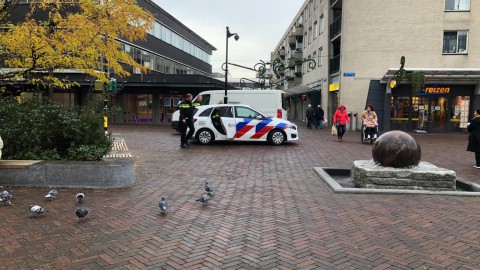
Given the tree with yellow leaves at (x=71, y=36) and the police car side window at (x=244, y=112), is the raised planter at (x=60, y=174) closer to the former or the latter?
the tree with yellow leaves at (x=71, y=36)

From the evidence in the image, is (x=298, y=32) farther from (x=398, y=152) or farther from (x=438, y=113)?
(x=398, y=152)

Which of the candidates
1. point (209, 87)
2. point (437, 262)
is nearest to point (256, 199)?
point (437, 262)

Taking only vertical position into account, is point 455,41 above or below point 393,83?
above

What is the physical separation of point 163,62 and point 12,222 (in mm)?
36859

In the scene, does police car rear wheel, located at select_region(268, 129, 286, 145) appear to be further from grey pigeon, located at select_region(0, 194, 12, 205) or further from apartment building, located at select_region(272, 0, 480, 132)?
apartment building, located at select_region(272, 0, 480, 132)

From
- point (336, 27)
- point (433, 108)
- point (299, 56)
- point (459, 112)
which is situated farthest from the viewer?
point (299, 56)

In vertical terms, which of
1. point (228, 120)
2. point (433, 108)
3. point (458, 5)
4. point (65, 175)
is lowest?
point (65, 175)

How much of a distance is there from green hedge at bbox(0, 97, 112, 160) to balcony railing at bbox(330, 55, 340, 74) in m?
22.5

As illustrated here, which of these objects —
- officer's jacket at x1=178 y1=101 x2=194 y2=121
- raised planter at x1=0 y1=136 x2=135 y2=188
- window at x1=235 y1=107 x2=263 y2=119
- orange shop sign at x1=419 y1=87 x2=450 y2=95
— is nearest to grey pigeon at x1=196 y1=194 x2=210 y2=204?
raised planter at x1=0 y1=136 x2=135 y2=188

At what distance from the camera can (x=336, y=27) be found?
28.7 meters

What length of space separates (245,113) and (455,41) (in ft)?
56.0

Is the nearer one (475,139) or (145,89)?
(475,139)

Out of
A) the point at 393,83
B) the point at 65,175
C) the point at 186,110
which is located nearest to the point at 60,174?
the point at 65,175

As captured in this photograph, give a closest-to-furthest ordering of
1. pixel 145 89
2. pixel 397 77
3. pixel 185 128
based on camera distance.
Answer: pixel 185 128
pixel 397 77
pixel 145 89
